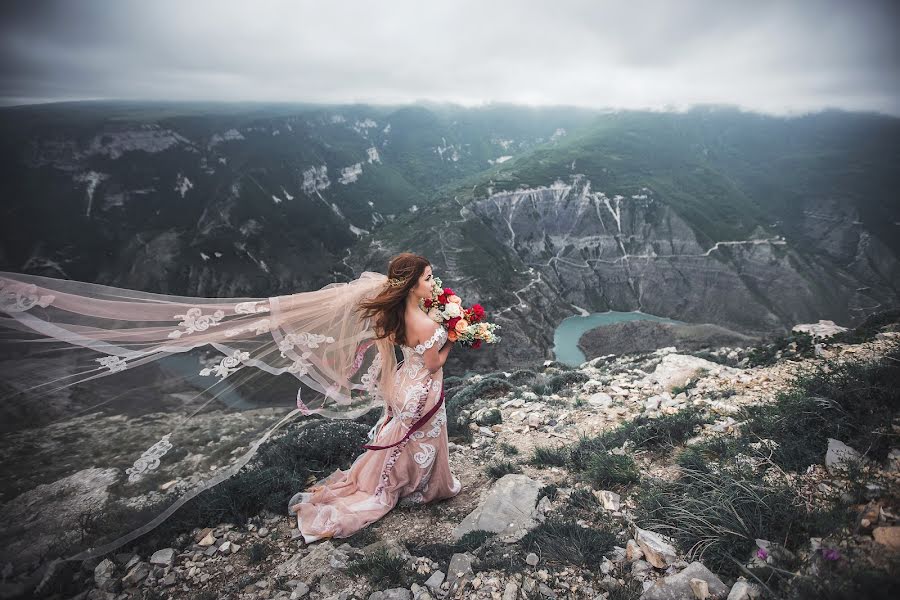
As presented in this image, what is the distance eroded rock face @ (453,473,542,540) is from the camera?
3.57m

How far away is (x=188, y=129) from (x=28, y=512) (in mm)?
117081

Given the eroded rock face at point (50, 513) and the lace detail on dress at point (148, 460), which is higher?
the lace detail on dress at point (148, 460)

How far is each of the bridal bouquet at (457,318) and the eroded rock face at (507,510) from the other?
1.56m

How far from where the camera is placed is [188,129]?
93.5 metres

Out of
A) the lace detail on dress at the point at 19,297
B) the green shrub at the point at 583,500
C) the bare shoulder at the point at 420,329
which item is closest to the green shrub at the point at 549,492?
the green shrub at the point at 583,500

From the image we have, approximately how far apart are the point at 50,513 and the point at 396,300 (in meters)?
3.49

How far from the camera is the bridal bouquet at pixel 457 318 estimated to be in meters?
3.67

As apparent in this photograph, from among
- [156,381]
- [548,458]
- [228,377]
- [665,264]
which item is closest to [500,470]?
[548,458]

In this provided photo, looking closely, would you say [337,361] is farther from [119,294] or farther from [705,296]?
[705,296]

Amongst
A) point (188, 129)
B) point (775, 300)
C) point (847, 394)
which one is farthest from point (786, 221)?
point (188, 129)

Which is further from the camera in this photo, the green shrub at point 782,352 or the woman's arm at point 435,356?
the green shrub at point 782,352

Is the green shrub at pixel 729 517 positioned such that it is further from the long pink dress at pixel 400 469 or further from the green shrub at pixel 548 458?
the long pink dress at pixel 400 469

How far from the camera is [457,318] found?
3.69 metres

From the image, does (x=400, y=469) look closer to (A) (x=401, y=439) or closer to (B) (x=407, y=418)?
(A) (x=401, y=439)
